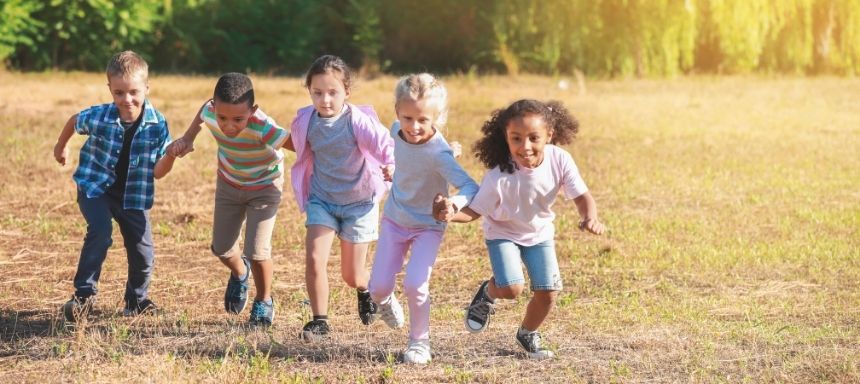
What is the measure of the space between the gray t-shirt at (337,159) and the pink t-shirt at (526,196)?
909mm

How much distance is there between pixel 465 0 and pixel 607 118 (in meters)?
11.2

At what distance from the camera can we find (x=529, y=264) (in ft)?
20.5

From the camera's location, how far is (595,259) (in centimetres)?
937

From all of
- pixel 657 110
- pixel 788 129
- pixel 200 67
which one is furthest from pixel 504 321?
pixel 200 67

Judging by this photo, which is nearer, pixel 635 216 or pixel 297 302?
pixel 297 302

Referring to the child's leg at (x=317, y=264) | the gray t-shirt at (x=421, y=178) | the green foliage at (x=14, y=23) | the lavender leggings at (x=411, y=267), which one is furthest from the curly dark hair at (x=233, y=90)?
the green foliage at (x=14, y=23)

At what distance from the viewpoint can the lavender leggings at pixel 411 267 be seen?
6.21 metres

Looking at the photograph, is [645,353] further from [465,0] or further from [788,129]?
[465,0]

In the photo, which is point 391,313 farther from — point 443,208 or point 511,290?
point 443,208

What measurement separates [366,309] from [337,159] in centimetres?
93

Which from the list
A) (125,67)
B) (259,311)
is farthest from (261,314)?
(125,67)

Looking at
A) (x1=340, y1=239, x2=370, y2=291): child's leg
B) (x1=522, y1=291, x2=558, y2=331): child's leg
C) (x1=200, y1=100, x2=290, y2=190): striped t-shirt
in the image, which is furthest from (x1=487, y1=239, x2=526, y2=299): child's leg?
(x1=200, y1=100, x2=290, y2=190): striped t-shirt

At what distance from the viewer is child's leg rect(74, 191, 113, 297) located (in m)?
7.13

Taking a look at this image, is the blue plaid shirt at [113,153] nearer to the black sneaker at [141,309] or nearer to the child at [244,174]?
the child at [244,174]
